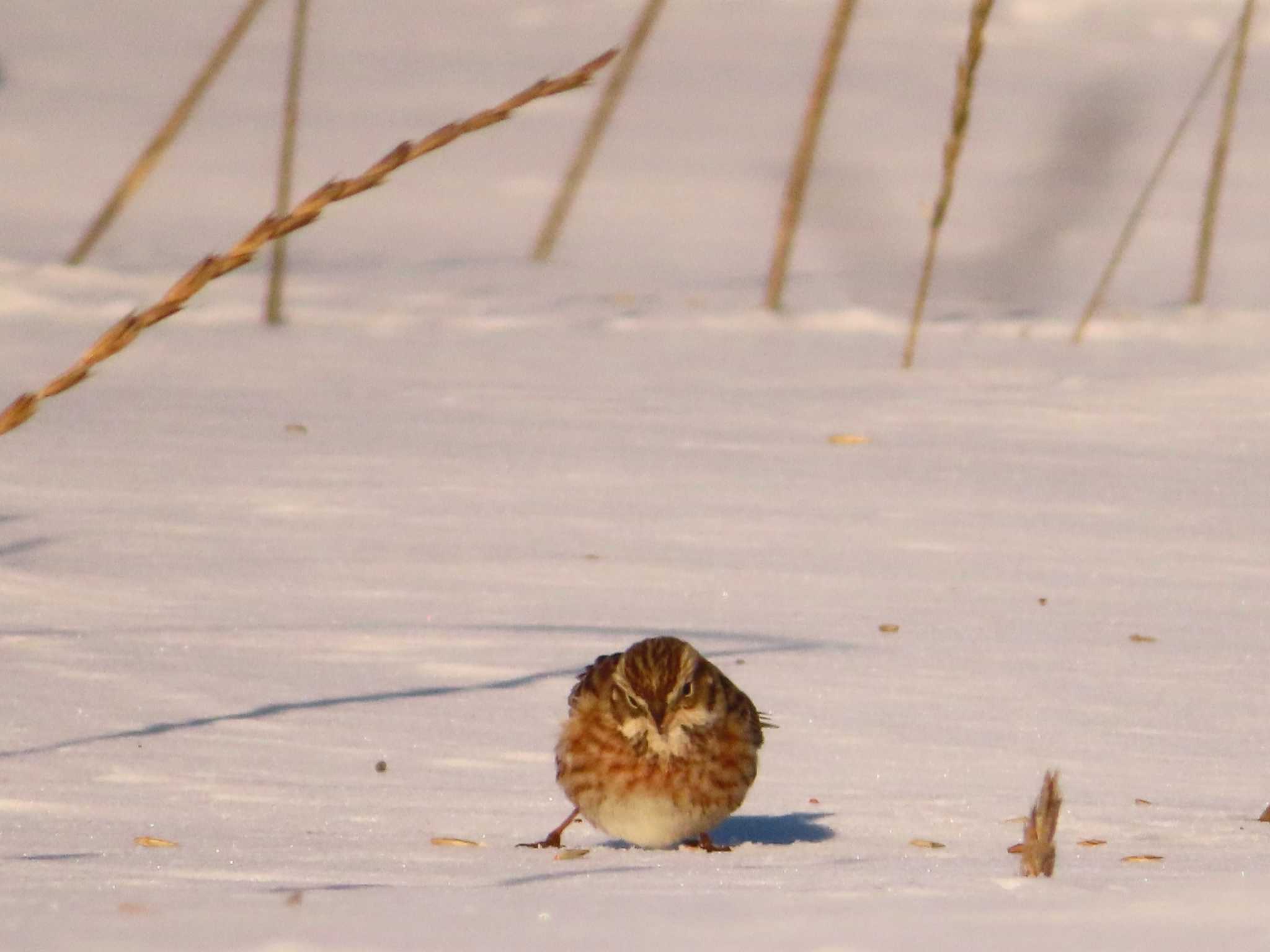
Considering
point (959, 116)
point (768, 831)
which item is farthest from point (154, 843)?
point (959, 116)

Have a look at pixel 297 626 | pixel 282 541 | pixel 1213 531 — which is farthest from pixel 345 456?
pixel 1213 531

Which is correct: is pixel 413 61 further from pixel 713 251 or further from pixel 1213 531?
pixel 1213 531

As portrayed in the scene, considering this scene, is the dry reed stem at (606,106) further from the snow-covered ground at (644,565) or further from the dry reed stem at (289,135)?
the dry reed stem at (289,135)

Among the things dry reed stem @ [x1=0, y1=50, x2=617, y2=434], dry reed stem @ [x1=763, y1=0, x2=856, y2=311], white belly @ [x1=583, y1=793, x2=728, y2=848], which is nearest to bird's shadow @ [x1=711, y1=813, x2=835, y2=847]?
white belly @ [x1=583, y1=793, x2=728, y2=848]

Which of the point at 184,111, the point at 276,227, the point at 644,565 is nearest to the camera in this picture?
the point at 276,227

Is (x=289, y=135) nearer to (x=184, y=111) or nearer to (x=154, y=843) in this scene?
(x=184, y=111)

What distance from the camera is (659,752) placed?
3.78m

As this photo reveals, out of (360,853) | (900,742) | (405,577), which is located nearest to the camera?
(360,853)

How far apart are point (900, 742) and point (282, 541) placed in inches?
105

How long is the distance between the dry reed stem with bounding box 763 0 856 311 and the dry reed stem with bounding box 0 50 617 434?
8.63 metres

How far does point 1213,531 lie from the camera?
7.44m

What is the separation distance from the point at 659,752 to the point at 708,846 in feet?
0.66

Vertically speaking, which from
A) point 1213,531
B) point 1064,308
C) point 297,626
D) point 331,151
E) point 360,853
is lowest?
point 360,853

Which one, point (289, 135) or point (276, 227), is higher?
point (289, 135)
